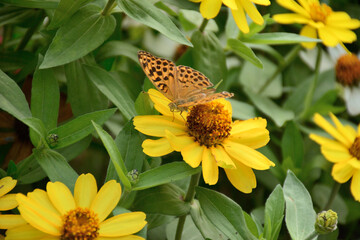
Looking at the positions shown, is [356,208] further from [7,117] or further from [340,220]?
[7,117]

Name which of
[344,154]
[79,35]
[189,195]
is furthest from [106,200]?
[344,154]

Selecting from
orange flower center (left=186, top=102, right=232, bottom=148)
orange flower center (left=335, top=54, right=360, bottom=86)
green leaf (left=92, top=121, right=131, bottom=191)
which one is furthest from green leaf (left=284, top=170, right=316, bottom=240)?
orange flower center (left=335, top=54, right=360, bottom=86)

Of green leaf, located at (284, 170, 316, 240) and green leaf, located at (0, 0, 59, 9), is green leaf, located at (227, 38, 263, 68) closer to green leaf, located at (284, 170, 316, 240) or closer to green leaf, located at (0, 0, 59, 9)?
green leaf, located at (284, 170, 316, 240)

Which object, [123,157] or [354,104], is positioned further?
[354,104]

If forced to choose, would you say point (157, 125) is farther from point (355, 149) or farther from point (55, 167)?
point (355, 149)

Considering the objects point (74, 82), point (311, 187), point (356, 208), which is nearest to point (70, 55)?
point (74, 82)

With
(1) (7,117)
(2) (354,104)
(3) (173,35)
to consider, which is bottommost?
(1) (7,117)
